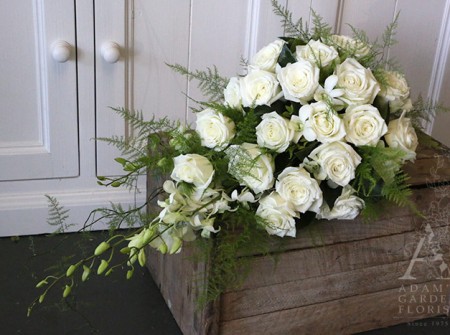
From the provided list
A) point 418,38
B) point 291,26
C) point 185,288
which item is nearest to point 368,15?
point 418,38

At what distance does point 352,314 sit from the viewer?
4.40ft

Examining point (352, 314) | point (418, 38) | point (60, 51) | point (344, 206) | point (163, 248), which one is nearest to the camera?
point (163, 248)

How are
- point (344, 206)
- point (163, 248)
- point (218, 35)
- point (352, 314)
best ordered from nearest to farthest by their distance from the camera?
point (163, 248), point (344, 206), point (352, 314), point (218, 35)

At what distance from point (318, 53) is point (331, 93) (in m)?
0.09

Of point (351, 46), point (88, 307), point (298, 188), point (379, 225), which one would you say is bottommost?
point (88, 307)

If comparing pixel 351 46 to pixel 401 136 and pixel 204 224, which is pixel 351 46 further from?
pixel 204 224

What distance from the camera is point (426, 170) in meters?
1.34

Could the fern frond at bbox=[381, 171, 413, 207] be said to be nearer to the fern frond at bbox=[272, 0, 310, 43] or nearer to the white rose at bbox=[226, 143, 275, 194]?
the white rose at bbox=[226, 143, 275, 194]

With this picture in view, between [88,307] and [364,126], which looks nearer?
[364,126]

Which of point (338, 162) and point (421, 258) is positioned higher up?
point (338, 162)

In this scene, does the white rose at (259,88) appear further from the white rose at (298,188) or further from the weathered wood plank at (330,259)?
the weathered wood plank at (330,259)

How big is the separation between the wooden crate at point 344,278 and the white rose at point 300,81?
0.75 ft

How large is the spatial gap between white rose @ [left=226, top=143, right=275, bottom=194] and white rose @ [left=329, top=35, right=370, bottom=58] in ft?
0.84

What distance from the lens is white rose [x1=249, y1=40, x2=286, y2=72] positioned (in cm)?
124
